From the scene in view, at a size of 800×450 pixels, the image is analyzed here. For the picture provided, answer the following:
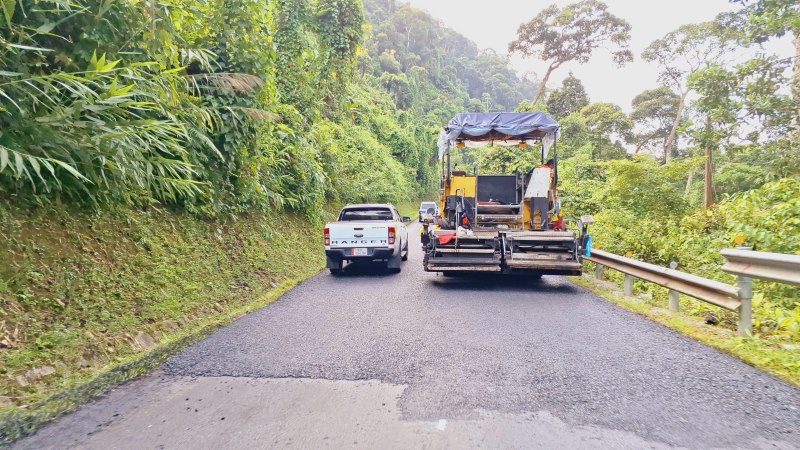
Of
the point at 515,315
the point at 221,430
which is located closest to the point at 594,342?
the point at 515,315

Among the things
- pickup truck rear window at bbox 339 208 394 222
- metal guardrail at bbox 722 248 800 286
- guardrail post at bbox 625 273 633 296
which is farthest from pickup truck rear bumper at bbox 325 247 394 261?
metal guardrail at bbox 722 248 800 286

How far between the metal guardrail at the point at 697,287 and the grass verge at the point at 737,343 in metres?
0.23

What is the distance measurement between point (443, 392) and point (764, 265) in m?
3.77

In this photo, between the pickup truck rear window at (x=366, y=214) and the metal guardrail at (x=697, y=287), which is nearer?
the metal guardrail at (x=697, y=287)

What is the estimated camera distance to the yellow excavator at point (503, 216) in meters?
8.27

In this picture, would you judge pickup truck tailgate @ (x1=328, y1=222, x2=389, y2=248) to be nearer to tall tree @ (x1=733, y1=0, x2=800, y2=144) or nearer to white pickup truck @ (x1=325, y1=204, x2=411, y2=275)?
white pickup truck @ (x1=325, y1=204, x2=411, y2=275)

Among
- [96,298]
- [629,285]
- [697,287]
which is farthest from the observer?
[629,285]

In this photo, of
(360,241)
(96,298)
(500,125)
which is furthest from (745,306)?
(96,298)

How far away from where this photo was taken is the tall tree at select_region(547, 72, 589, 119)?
112 ft

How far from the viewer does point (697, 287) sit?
5.85m

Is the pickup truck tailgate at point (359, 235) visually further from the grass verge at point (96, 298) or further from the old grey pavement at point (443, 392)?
the old grey pavement at point (443, 392)

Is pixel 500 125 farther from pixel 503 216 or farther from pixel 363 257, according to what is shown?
pixel 363 257

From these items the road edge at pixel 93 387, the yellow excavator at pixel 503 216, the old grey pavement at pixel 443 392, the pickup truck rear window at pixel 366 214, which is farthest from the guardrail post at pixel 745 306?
the pickup truck rear window at pixel 366 214

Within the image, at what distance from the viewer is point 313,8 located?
1612 cm
